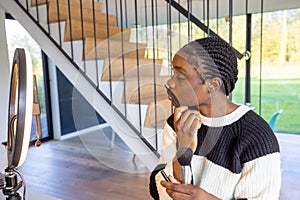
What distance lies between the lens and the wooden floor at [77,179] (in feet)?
9.36

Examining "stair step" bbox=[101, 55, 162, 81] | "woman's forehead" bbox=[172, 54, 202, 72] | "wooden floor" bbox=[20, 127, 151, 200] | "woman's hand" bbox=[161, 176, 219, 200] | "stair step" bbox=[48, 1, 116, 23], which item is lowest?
"wooden floor" bbox=[20, 127, 151, 200]

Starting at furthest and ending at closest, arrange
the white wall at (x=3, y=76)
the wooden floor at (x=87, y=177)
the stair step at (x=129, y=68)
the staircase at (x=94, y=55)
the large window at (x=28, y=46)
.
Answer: the large window at (x=28, y=46), the white wall at (x=3, y=76), the wooden floor at (x=87, y=177), the staircase at (x=94, y=55), the stair step at (x=129, y=68)

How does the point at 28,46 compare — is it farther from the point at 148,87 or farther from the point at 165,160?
the point at 165,160

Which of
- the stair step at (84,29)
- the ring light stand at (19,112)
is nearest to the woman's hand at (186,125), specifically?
the ring light stand at (19,112)

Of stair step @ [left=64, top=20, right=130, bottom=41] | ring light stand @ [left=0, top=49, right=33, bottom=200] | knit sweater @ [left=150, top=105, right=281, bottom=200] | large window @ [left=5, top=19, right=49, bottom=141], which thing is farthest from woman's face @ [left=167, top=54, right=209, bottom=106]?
large window @ [left=5, top=19, right=49, bottom=141]

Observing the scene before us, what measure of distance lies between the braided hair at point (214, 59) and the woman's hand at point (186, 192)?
0.90 feet

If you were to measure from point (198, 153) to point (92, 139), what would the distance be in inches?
12.2

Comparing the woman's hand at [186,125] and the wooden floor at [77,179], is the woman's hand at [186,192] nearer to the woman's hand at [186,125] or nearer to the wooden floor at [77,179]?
the woman's hand at [186,125]

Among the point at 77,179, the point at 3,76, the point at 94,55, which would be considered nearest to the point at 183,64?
the point at 94,55

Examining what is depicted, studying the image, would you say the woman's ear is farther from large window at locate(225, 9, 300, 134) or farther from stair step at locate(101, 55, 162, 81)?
large window at locate(225, 9, 300, 134)

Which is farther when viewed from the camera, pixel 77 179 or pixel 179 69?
pixel 77 179

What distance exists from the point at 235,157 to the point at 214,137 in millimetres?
85

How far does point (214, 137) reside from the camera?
2.70ft

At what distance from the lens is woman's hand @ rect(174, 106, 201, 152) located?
0.69m
